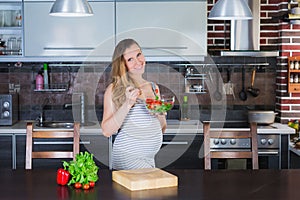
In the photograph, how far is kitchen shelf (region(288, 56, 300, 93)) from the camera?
469cm

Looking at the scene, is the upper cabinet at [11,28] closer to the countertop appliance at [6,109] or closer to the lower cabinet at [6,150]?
the countertop appliance at [6,109]

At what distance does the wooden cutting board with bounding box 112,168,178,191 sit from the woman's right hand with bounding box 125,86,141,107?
48 cm

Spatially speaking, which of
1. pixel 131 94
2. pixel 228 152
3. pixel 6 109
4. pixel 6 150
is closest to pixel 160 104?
pixel 131 94

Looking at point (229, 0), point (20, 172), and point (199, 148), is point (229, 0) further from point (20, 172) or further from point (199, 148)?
point (199, 148)

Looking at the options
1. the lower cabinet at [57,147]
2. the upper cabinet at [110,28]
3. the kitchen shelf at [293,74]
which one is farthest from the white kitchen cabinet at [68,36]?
the kitchen shelf at [293,74]

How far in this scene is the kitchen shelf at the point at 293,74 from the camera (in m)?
4.69

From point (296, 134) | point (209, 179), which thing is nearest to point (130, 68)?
point (209, 179)

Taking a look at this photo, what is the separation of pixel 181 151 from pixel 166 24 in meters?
1.17

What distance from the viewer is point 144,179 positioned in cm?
231

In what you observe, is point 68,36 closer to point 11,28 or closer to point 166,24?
point 11,28

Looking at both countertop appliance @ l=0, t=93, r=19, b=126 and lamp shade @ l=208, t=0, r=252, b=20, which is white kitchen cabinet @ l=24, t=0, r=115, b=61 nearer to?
countertop appliance @ l=0, t=93, r=19, b=126

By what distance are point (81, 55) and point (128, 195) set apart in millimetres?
2640

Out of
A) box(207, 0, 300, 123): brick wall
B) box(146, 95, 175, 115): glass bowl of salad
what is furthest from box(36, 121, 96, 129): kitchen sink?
Result: box(146, 95, 175, 115): glass bowl of salad

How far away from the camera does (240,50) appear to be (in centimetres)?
466
